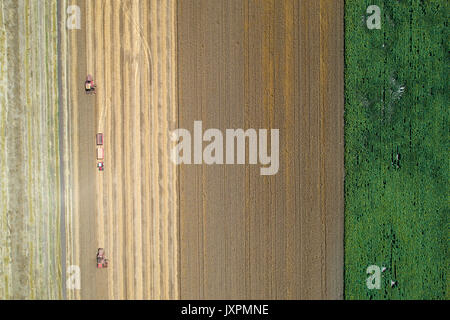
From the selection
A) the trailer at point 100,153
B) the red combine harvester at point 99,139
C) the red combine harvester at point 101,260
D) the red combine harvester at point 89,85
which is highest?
the red combine harvester at point 89,85

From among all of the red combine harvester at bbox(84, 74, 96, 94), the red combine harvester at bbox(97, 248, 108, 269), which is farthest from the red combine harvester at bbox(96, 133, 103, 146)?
the red combine harvester at bbox(97, 248, 108, 269)

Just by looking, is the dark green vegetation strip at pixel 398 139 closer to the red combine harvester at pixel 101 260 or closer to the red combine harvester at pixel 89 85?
the red combine harvester at pixel 101 260

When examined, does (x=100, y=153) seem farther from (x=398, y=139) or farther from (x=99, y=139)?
(x=398, y=139)

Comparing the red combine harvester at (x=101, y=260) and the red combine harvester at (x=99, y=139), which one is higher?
the red combine harvester at (x=99, y=139)

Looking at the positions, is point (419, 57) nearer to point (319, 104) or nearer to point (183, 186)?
point (319, 104)

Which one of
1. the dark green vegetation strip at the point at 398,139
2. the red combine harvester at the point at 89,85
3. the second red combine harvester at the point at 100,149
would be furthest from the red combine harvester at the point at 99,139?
the dark green vegetation strip at the point at 398,139

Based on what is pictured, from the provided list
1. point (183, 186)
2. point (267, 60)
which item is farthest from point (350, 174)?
point (183, 186)
